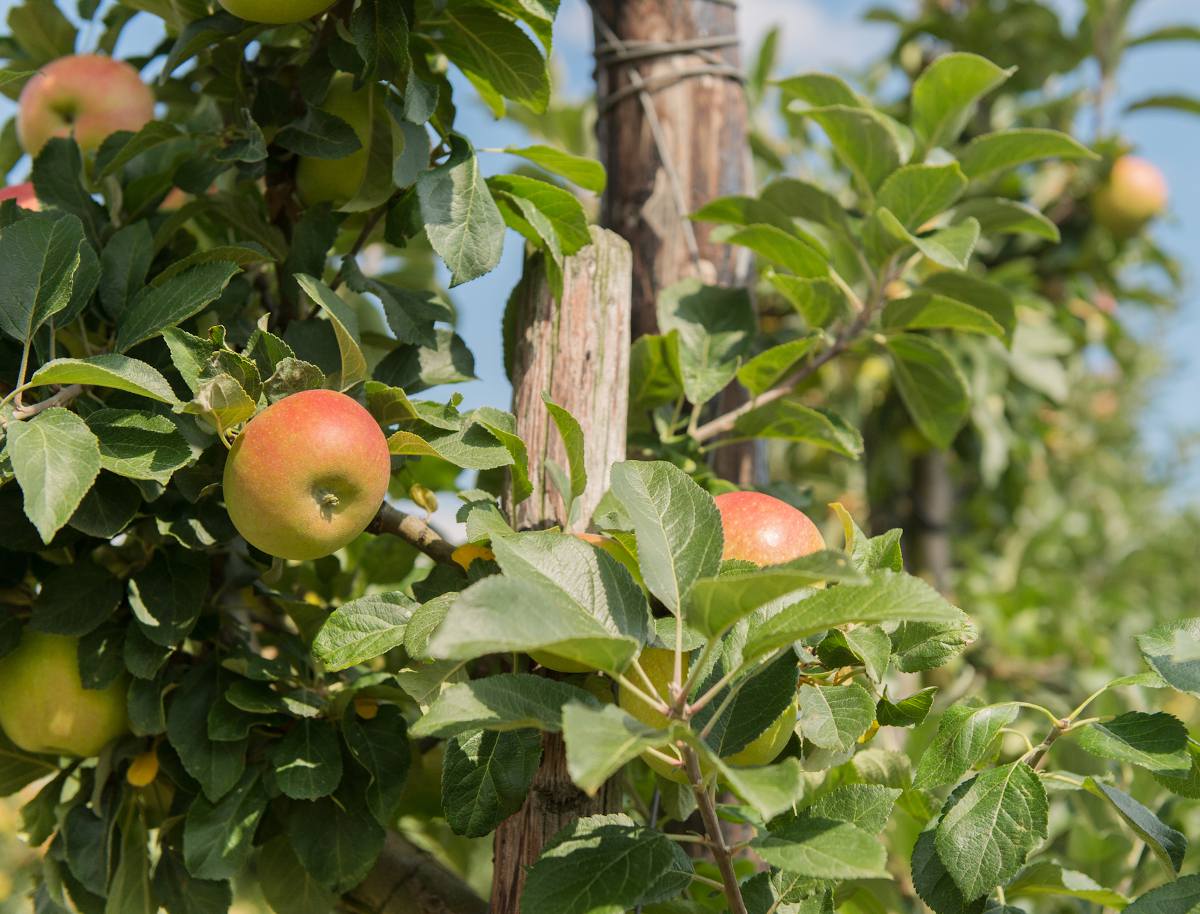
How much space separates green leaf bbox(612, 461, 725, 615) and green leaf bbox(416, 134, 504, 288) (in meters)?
0.26

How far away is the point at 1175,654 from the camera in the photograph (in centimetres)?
73

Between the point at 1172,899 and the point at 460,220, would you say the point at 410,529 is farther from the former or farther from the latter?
the point at 1172,899

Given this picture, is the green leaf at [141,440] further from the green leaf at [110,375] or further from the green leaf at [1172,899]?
the green leaf at [1172,899]

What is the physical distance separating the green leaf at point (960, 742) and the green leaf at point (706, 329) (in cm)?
48

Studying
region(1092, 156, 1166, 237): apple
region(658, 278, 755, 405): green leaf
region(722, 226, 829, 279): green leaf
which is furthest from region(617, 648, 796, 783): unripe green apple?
region(1092, 156, 1166, 237): apple

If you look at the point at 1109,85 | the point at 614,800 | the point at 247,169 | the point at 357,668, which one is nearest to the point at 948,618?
the point at 614,800

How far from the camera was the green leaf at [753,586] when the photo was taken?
0.54 meters

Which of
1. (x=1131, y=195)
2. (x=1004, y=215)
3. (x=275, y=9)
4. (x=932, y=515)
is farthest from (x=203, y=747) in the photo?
(x=1131, y=195)

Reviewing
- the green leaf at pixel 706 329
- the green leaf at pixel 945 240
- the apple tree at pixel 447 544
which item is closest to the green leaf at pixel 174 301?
the apple tree at pixel 447 544

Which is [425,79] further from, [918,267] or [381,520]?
[918,267]

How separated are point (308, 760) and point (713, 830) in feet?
1.25

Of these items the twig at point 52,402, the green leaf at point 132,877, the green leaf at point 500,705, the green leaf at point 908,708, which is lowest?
the green leaf at point 132,877

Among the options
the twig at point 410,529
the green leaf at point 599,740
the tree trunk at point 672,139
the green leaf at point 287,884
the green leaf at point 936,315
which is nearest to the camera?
the green leaf at point 599,740

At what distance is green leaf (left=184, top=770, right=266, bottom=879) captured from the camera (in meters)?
0.88
